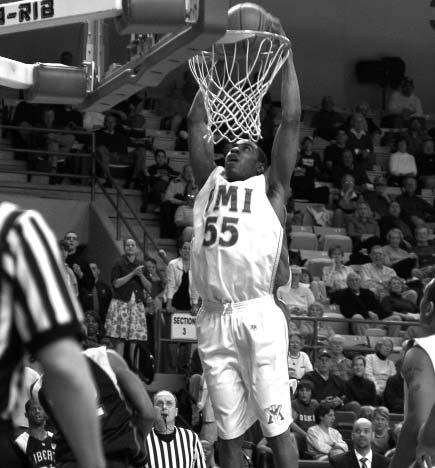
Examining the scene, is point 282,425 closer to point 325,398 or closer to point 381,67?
point 325,398

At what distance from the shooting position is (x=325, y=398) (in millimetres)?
13992

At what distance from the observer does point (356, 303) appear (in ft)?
54.4

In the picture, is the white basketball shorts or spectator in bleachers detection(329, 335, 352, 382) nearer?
the white basketball shorts

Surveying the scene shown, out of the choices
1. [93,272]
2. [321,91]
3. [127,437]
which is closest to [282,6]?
[321,91]

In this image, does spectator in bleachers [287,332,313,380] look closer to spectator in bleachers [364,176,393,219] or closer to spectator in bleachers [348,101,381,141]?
spectator in bleachers [364,176,393,219]

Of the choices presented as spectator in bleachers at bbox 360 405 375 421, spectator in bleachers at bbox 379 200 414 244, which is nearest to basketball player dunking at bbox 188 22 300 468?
spectator in bleachers at bbox 360 405 375 421

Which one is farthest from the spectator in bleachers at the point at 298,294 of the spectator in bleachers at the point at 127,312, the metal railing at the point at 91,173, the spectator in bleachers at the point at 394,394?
the spectator in bleachers at the point at 127,312

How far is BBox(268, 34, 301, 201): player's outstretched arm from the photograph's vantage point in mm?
7586

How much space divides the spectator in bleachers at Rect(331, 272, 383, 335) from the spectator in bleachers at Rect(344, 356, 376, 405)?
6.17 ft

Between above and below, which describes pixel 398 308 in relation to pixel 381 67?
below

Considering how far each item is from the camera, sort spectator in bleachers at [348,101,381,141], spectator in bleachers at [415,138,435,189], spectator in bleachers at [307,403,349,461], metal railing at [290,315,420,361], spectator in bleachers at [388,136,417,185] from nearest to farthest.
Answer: spectator in bleachers at [307,403,349,461], metal railing at [290,315,420,361], spectator in bleachers at [388,136,417,185], spectator in bleachers at [415,138,435,189], spectator in bleachers at [348,101,381,141]

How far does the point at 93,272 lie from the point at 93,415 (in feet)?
41.0

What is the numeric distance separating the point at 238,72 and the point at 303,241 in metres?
11.0

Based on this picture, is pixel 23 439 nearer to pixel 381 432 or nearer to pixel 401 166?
pixel 381 432
